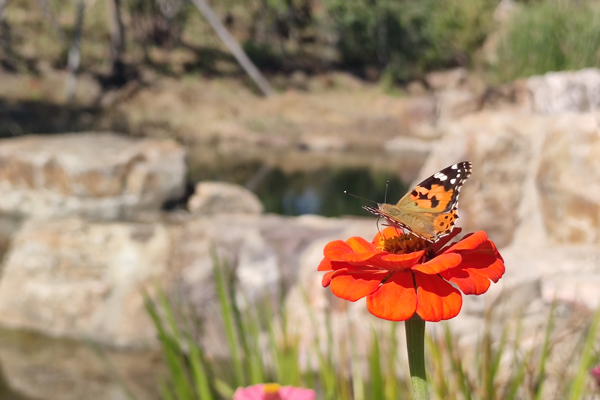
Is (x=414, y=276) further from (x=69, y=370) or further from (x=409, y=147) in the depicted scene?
(x=409, y=147)

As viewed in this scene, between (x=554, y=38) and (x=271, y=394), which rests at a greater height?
(x=554, y=38)

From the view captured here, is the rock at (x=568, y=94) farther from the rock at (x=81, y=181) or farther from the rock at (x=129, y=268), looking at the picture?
the rock at (x=81, y=181)

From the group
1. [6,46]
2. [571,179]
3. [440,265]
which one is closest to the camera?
[440,265]

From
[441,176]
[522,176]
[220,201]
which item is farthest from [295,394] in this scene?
[220,201]

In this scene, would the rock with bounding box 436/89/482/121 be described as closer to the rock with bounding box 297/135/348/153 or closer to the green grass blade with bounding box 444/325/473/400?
the rock with bounding box 297/135/348/153

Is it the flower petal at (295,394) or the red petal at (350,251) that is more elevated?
the red petal at (350,251)

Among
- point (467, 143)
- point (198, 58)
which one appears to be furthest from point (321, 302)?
point (198, 58)

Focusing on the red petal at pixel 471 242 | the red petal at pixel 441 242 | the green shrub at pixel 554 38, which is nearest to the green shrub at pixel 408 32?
the green shrub at pixel 554 38
